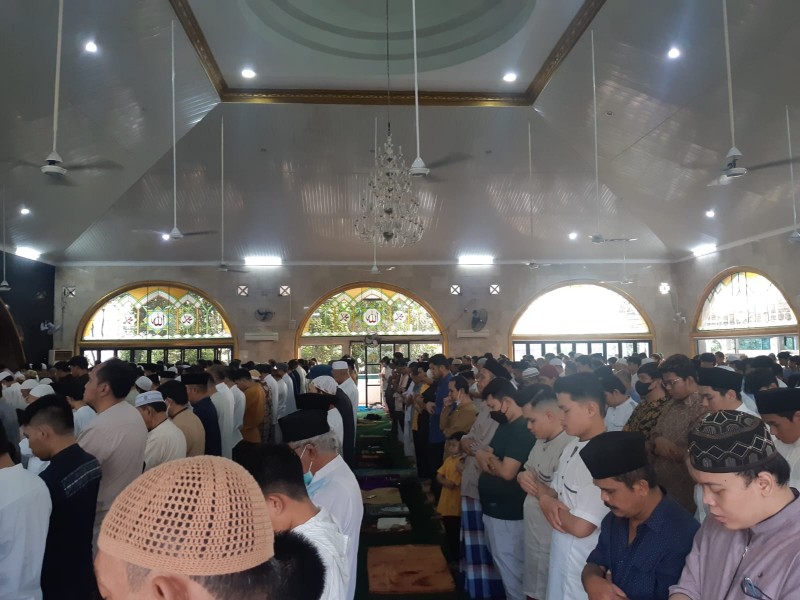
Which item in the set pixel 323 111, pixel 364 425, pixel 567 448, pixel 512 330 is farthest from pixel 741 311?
pixel 567 448

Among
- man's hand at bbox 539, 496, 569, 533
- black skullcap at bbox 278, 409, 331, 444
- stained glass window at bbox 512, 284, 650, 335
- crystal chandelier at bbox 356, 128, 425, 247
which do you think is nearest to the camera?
black skullcap at bbox 278, 409, 331, 444

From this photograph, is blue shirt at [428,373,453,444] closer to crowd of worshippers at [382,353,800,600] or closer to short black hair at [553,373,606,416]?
crowd of worshippers at [382,353,800,600]

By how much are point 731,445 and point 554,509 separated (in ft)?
3.80

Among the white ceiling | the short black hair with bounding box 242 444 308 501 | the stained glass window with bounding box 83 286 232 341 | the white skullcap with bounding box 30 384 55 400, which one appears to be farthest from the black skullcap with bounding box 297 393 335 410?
the stained glass window with bounding box 83 286 232 341

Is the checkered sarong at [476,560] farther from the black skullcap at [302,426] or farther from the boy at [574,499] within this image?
the black skullcap at [302,426]

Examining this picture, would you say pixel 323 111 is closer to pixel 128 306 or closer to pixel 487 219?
pixel 487 219

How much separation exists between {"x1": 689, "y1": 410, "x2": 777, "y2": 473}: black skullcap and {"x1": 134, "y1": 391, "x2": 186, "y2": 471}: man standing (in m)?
3.41

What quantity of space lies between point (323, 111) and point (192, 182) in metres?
3.99

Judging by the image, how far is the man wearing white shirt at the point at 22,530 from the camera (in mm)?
2486

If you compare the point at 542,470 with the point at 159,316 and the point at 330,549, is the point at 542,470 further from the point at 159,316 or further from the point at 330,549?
the point at 159,316

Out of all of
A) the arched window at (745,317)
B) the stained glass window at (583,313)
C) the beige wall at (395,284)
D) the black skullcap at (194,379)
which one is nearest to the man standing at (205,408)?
the black skullcap at (194,379)

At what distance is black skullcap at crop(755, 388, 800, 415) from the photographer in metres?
2.94

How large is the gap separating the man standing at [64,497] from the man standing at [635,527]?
2.37 meters

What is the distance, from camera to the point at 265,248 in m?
17.5
